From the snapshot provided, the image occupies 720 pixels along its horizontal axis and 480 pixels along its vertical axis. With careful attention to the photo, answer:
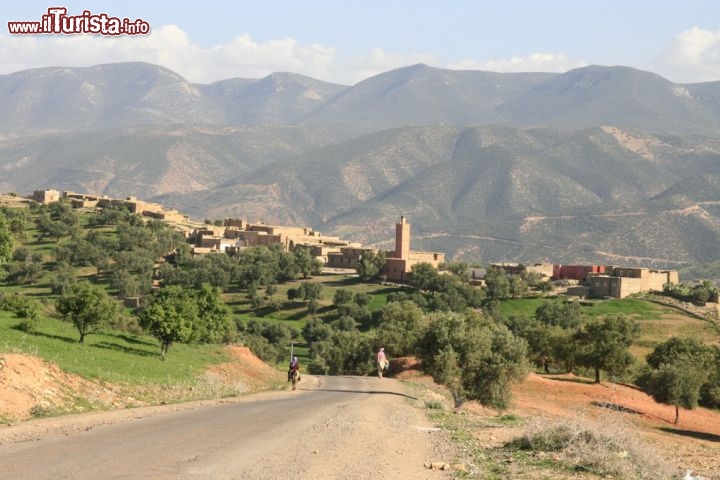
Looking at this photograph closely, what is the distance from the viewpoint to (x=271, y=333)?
103m

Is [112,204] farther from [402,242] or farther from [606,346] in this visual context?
[606,346]

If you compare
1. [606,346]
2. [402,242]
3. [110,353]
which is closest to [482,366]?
[110,353]

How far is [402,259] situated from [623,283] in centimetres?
3171

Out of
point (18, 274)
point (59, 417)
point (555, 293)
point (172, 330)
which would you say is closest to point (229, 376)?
point (172, 330)

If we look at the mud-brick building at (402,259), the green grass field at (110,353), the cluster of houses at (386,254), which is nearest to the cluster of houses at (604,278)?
the cluster of houses at (386,254)

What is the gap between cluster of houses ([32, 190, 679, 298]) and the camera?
133 m

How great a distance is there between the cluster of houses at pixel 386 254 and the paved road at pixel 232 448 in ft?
354

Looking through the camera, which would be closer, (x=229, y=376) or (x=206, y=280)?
(x=229, y=376)

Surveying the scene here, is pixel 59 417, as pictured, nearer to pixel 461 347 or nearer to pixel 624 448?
pixel 624 448

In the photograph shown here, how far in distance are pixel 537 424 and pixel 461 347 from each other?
67.8 ft

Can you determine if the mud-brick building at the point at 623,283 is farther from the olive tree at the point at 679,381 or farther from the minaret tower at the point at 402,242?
the olive tree at the point at 679,381

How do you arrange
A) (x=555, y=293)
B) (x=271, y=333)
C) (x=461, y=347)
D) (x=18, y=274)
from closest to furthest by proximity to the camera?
1. (x=461, y=347)
2. (x=271, y=333)
3. (x=18, y=274)
4. (x=555, y=293)

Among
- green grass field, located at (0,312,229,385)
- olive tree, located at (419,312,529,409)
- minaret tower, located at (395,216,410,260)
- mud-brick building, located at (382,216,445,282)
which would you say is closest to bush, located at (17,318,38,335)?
green grass field, located at (0,312,229,385)

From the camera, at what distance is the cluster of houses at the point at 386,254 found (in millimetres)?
132875
